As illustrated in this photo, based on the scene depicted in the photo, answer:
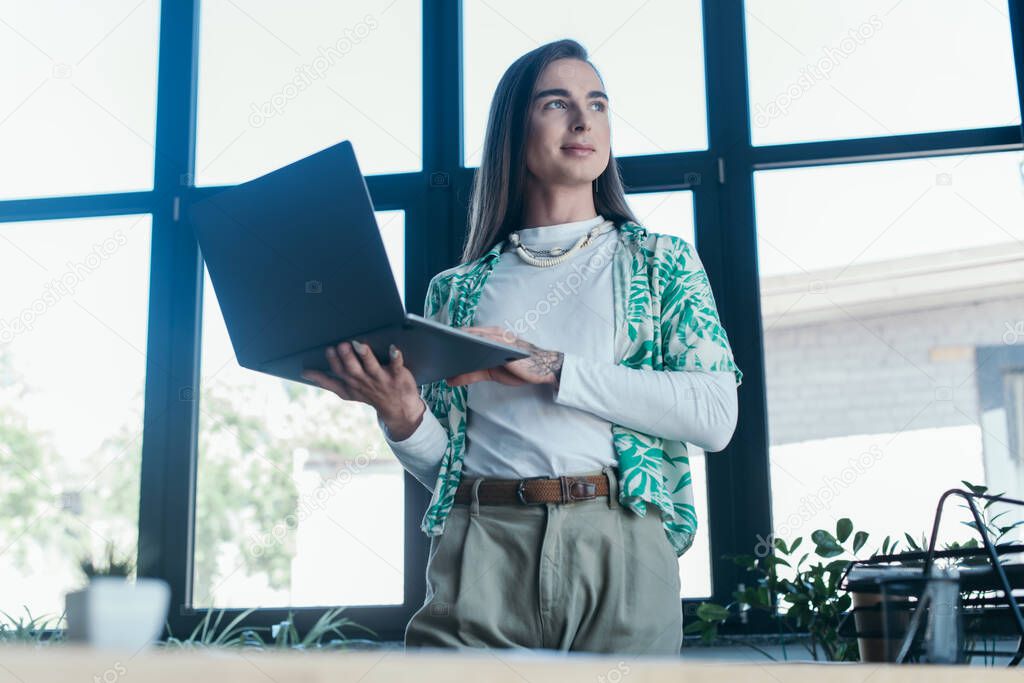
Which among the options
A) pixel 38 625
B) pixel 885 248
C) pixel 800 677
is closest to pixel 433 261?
pixel 885 248

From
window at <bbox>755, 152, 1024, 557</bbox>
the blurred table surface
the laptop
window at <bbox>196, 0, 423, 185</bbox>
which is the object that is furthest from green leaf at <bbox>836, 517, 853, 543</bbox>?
the blurred table surface

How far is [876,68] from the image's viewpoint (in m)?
2.63

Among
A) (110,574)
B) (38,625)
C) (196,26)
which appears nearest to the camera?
(110,574)

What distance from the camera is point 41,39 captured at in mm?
3059

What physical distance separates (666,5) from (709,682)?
249 cm

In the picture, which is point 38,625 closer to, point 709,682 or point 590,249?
point 590,249

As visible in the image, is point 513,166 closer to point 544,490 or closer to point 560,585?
point 544,490

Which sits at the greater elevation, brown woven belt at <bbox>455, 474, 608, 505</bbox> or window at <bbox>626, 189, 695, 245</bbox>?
window at <bbox>626, 189, 695, 245</bbox>

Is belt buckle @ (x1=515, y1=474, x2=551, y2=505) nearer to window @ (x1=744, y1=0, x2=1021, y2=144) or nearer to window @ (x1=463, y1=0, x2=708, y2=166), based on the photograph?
window @ (x1=463, y1=0, x2=708, y2=166)

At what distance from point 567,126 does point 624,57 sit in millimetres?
1217

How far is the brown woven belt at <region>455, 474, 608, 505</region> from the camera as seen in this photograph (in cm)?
131

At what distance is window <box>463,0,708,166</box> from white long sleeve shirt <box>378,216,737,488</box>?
3.74ft

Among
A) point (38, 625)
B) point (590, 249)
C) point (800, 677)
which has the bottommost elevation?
point (38, 625)

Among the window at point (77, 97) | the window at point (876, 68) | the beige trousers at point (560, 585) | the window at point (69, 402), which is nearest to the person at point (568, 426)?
the beige trousers at point (560, 585)
